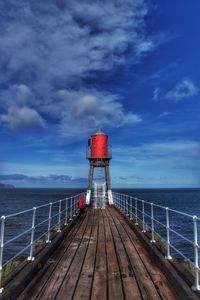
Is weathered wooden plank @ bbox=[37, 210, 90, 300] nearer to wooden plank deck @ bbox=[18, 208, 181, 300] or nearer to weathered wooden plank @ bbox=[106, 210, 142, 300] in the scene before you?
wooden plank deck @ bbox=[18, 208, 181, 300]

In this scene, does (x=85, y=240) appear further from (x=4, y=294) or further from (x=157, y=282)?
(x=4, y=294)

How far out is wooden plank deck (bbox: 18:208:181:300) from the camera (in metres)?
4.00

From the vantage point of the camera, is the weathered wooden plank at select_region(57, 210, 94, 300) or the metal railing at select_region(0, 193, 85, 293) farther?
the metal railing at select_region(0, 193, 85, 293)

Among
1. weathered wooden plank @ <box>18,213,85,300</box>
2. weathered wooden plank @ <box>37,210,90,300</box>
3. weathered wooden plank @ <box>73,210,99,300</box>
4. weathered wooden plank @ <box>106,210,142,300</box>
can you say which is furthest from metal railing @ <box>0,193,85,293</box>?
weathered wooden plank @ <box>106,210,142,300</box>

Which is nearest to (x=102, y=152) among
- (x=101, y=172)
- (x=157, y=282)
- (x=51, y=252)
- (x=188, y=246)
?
(x=101, y=172)

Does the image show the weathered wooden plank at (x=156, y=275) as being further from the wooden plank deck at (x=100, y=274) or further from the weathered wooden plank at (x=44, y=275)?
the weathered wooden plank at (x=44, y=275)

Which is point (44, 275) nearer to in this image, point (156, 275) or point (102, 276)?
point (102, 276)

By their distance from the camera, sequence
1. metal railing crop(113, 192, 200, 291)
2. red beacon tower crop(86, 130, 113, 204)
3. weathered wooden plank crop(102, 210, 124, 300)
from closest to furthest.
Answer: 1. metal railing crop(113, 192, 200, 291)
2. weathered wooden plank crop(102, 210, 124, 300)
3. red beacon tower crop(86, 130, 113, 204)

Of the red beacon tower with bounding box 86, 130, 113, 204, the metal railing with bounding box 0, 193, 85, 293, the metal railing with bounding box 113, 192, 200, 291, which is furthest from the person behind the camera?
the red beacon tower with bounding box 86, 130, 113, 204

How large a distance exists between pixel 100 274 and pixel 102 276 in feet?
0.37

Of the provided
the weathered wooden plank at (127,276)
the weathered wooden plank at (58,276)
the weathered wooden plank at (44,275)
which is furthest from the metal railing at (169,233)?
the weathered wooden plank at (44,275)

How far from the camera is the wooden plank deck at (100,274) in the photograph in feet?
13.1

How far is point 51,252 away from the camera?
20.6 ft

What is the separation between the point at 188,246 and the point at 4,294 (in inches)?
641
